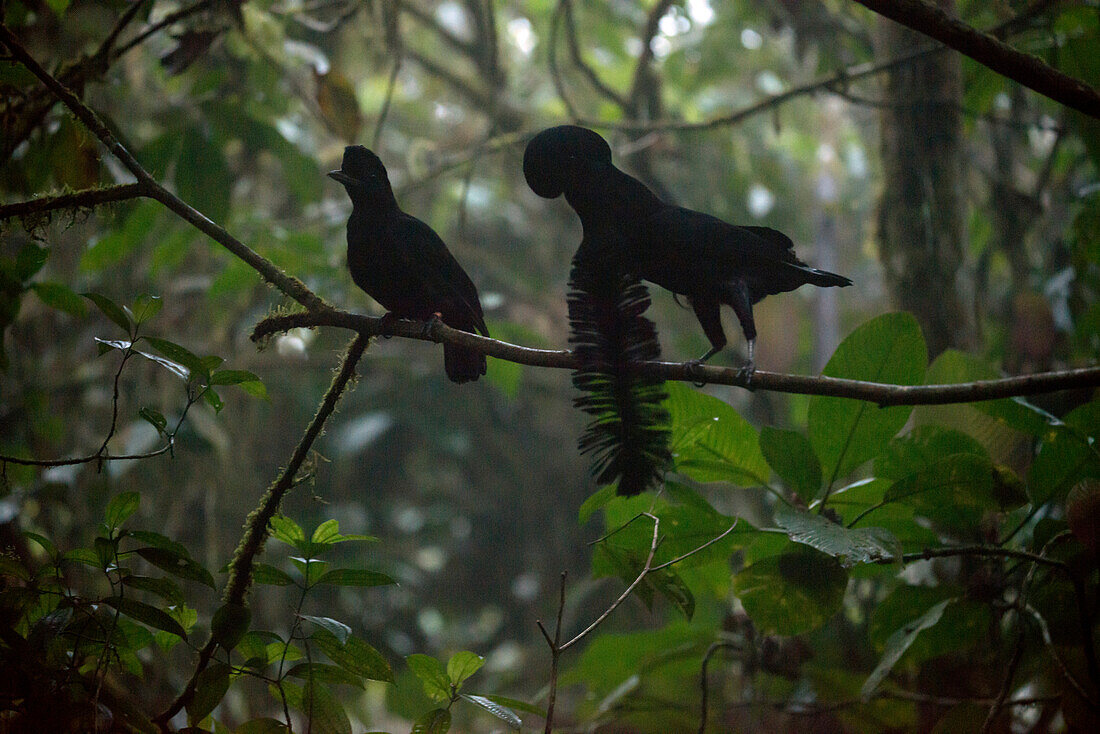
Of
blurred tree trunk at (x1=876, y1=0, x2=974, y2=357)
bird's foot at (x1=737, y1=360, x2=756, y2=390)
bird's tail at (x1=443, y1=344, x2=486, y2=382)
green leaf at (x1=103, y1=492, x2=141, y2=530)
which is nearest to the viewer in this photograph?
bird's foot at (x1=737, y1=360, x2=756, y2=390)

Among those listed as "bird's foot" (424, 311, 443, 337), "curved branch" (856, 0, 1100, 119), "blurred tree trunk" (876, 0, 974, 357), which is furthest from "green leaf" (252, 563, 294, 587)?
"blurred tree trunk" (876, 0, 974, 357)

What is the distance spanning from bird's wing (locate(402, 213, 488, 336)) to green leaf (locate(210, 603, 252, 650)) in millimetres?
650

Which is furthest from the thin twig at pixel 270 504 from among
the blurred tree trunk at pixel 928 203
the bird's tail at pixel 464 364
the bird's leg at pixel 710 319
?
the blurred tree trunk at pixel 928 203

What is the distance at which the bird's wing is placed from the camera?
1.54m

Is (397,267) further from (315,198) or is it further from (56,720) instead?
(315,198)

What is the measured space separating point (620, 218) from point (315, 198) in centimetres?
202

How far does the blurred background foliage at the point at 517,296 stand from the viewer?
1886 mm

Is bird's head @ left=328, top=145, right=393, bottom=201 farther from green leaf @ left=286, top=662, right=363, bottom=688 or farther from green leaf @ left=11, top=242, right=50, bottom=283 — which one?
green leaf @ left=286, top=662, right=363, bottom=688

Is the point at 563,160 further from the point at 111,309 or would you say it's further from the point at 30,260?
the point at 30,260

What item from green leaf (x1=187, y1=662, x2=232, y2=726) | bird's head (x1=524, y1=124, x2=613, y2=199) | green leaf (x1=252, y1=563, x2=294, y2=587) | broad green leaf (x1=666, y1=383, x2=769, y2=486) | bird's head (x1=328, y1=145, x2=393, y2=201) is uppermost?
bird's head (x1=328, y1=145, x2=393, y2=201)

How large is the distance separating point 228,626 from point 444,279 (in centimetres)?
71

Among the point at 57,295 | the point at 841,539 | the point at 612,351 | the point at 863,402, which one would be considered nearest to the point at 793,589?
the point at 841,539

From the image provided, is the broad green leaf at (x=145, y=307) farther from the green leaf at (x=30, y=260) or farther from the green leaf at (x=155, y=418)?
the green leaf at (x=30, y=260)

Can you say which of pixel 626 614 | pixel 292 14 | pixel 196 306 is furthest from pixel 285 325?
pixel 626 614
